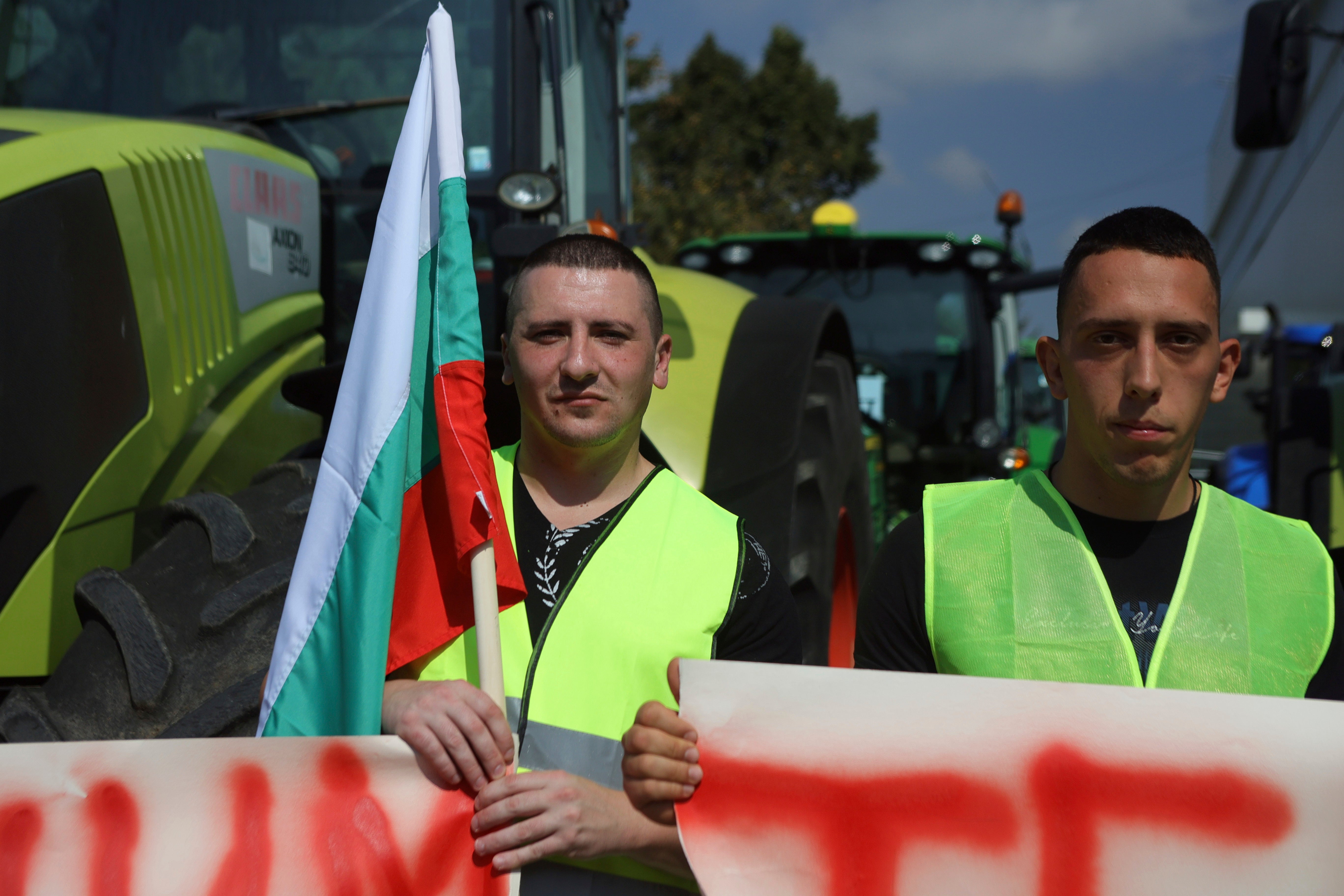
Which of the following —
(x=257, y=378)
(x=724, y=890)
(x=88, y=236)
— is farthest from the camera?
(x=257, y=378)

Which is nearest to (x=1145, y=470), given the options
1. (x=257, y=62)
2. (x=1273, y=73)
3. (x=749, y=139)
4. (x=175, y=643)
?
(x=175, y=643)

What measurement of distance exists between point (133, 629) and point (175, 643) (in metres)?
0.07

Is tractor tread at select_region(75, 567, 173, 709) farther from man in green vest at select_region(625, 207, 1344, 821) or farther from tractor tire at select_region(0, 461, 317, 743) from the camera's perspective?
man in green vest at select_region(625, 207, 1344, 821)

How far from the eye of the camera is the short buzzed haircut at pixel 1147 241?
1.69 m

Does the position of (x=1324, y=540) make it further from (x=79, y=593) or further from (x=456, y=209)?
(x=79, y=593)

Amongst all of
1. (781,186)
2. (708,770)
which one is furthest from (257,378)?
(781,186)

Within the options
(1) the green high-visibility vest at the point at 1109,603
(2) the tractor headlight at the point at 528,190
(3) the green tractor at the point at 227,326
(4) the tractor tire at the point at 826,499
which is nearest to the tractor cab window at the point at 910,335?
(4) the tractor tire at the point at 826,499

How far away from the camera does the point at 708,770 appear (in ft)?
5.42

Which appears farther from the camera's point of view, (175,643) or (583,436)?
(175,643)

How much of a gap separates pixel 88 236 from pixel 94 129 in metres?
0.30

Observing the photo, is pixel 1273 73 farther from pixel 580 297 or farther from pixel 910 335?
pixel 910 335

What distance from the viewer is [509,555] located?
1.73 meters

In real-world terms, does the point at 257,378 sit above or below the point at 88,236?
below

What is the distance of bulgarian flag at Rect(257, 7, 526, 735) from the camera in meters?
1.72
